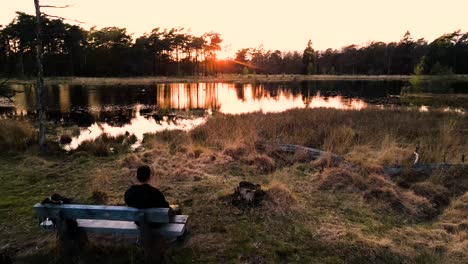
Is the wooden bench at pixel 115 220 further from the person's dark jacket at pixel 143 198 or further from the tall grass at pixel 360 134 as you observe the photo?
the tall grass at pixel 360 134

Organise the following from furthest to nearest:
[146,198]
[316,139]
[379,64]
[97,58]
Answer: [379,64] < [97,58] < [316,139] < [146,198]

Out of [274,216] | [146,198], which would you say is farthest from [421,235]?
[146,198]

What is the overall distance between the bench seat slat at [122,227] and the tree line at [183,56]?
4848 cm

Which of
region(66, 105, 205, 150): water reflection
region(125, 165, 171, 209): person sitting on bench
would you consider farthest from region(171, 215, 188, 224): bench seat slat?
region(66, 105, 205, 150): water reflection

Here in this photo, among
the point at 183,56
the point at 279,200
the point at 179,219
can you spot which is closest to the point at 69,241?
the point at 179,219

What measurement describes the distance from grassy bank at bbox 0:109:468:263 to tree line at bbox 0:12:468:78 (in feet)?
143

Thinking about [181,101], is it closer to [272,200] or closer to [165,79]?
[272,200]

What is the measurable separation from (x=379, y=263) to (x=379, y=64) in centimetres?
9720

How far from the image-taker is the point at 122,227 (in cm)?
398

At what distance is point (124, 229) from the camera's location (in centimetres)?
394

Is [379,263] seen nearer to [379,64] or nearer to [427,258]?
[427,258]

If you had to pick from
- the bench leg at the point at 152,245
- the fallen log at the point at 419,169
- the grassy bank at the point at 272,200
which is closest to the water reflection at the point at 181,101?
the grassy bank at the point at 272,200

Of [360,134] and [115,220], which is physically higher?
[115,220]

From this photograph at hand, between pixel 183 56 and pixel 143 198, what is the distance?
87358mm
